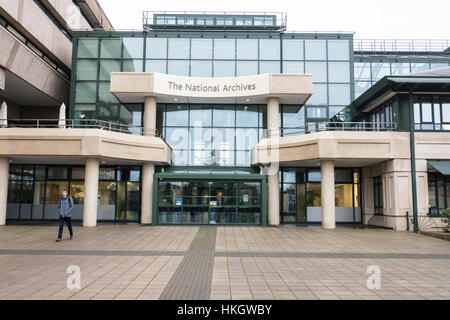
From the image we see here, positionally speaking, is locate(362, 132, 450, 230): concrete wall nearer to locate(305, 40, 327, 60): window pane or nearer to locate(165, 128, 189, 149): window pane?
locate(305, 40, 327, 60): window pane

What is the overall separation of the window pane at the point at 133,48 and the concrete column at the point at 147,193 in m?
7.98

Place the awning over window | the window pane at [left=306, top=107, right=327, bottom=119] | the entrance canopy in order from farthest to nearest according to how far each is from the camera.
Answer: the window pane at [left=306, top=107, right=327, bottom=119], the entrance canopy, the awning over window

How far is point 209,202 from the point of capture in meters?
19.9

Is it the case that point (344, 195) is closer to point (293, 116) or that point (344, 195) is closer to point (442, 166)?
point (442, 166)

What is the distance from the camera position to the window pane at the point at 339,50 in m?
22.8

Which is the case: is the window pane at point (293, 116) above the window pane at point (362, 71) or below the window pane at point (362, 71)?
below

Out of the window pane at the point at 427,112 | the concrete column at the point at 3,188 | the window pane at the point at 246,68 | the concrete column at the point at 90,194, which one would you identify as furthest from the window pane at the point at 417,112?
the concrete column at the point at 3,188

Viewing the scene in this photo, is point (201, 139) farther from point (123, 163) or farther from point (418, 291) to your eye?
point (418, 291)

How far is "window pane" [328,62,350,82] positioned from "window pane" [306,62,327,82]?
356 millimetres

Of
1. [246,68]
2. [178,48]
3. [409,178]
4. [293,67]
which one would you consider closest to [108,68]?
[178,48]

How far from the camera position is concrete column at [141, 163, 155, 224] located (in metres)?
20.7

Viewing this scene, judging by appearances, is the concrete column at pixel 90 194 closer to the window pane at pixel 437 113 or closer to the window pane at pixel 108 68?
the window pane at pixel 108 68

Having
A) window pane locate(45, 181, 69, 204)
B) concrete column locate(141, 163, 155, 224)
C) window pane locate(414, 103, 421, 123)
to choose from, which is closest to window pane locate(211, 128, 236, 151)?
concrete column locate(141, 163, 155, 224)

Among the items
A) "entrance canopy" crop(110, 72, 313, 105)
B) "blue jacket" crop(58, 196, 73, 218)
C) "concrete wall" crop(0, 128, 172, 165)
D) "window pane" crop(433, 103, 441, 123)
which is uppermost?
"entrance canopy" crop(110, 72, 313, 105)
